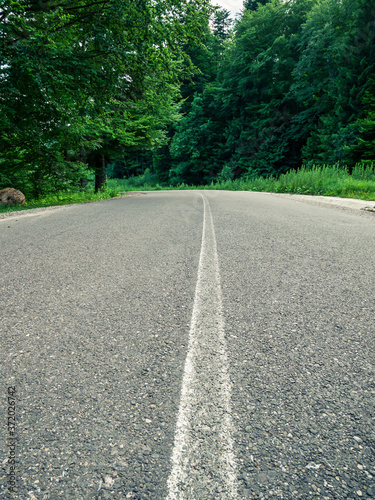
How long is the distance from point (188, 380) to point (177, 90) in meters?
17.3

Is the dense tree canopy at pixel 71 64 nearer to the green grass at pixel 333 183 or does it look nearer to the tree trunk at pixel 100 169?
the tree trunk at pixel 100 169

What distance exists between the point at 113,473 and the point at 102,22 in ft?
43.2

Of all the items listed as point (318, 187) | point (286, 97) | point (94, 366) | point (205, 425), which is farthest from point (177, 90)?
point (286, 97)

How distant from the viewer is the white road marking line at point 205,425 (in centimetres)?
124

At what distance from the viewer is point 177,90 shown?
16.7m

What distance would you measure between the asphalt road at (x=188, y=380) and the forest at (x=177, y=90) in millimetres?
8691

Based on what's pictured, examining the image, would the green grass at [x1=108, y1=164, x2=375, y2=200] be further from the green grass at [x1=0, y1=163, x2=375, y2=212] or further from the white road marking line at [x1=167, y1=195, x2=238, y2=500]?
the white road marking line at [x1=167, y1=195, x2=238, y2=500]

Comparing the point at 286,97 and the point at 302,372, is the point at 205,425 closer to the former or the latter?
the point at 302,372

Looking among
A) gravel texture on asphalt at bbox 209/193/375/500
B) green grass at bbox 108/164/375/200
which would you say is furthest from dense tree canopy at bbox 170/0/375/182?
gravel texture on asphalt at bbox 209/193/375/500

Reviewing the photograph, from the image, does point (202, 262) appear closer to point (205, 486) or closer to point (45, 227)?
point (205, 486)

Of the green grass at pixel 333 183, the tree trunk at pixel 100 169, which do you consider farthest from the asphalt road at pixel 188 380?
the tree trunk at pixel 100 169

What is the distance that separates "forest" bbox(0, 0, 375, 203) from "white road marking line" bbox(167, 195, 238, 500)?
962 centimetres

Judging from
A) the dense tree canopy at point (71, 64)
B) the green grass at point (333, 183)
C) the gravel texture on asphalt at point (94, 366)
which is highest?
the dense tree canopy at point (71, 64)

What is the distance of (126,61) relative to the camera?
11.1 m
